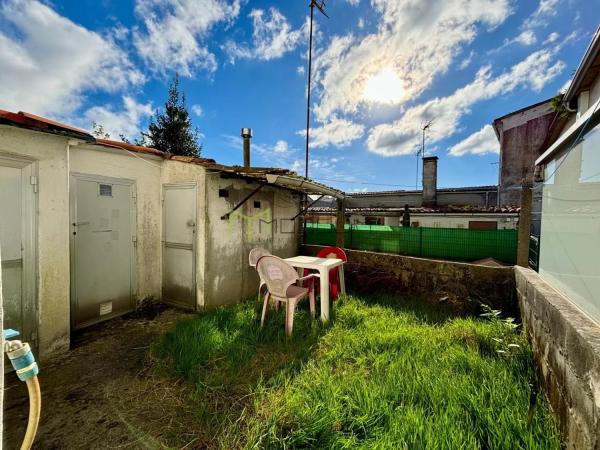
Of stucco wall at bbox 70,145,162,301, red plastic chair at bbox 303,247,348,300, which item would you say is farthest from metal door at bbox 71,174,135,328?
red plastic chair at bbox 303,247,348,300

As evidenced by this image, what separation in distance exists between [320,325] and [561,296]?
2.82 m

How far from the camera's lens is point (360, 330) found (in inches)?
153

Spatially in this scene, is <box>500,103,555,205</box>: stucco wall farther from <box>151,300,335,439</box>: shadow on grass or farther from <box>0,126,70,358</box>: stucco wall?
<box>0,126,70,358</box>: stucco wall

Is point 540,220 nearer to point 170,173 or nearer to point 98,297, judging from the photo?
point 170,173

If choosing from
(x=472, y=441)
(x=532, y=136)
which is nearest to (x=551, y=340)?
(x=472, y=441)

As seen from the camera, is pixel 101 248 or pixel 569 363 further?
pixel 101 248

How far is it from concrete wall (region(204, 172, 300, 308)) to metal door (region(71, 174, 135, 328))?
136 cm

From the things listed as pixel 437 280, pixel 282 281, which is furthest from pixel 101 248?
pixel 437 280

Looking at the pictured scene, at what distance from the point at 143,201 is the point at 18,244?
1.99 m

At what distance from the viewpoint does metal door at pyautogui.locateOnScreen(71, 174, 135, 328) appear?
4.07 m

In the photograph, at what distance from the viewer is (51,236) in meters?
3.26

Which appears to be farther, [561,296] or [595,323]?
[561,296]

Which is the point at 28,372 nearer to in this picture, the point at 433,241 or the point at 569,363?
the point at 569,363

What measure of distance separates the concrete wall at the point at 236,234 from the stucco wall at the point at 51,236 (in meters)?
1.89
